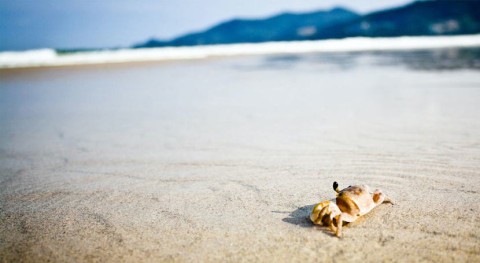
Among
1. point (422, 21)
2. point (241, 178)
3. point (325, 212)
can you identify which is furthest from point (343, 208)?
point (422, 21)

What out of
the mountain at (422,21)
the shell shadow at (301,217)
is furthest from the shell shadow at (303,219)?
the mountain at (422,21)

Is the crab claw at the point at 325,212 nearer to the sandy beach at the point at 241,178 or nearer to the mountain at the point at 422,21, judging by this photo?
the sandy beach at the point at 241,178

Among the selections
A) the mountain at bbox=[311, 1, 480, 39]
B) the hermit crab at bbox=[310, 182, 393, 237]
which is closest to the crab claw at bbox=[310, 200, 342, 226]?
the hermit crab at bbox=[310, 182, 393, 237]

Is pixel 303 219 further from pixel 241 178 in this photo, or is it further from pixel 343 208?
pixel 241 178

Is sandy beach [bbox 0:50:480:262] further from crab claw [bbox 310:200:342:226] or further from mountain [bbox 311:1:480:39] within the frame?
mountain [bbox 311:1:480:39]

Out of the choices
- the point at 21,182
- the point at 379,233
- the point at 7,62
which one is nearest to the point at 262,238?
the point at 379,233

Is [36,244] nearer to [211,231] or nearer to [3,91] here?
[211,231]
